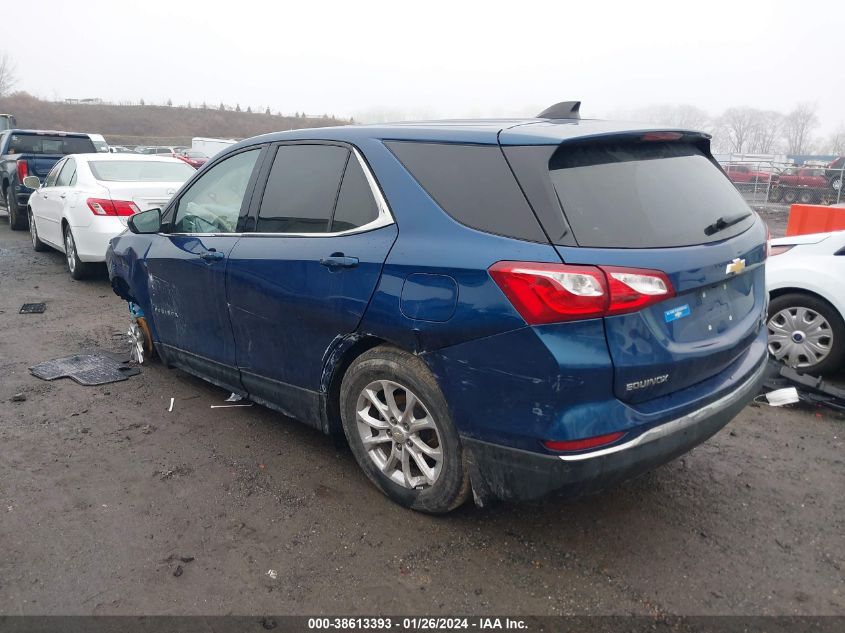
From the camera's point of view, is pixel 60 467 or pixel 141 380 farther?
pixel 141 380

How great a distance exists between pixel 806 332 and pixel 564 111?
9.44 feet

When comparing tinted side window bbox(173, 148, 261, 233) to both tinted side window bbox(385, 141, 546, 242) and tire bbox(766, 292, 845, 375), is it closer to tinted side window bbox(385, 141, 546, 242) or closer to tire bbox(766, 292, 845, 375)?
tinted side window bbox(385, 141, 546, 242)

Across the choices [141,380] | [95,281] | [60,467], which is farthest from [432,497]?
[95,281]

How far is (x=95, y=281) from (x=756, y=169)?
22.2 m

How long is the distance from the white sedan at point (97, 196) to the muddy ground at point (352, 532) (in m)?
4.07

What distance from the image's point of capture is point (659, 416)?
2.55 meters

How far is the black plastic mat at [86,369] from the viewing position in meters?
5.05

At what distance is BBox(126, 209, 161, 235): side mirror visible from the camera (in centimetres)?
459

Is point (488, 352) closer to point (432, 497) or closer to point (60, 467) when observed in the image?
point (432, 497)

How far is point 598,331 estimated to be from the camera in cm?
241

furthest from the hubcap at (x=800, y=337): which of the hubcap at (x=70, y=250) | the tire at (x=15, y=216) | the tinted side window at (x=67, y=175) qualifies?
the tire at (x=15, y=216)

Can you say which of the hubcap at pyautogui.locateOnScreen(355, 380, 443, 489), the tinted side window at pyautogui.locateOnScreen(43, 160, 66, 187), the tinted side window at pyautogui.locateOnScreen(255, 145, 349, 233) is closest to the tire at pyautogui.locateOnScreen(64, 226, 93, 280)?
the tinted side window at pyautogui.locateOnScreen(43, 160, 66, 187)

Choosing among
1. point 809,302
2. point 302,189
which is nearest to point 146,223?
point 302,189

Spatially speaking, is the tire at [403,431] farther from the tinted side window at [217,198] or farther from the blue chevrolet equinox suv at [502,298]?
the tinted side window at [217,198]
